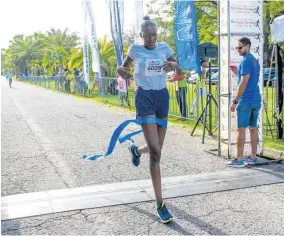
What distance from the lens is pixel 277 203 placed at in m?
4.49

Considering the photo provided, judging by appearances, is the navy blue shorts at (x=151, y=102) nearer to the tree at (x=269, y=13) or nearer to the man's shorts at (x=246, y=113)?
the man's shorts at (x=246, y=113)

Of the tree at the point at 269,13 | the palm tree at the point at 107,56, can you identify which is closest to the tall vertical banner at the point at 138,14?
the palm tree at the point at 107,56

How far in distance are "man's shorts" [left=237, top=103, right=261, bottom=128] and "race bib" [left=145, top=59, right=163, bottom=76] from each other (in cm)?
229

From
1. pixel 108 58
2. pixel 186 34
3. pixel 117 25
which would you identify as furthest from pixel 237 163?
pixel 108 58

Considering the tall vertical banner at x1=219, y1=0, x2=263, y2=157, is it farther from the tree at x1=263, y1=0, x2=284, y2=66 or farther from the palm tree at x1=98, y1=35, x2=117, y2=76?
the tree at x1=263, y1=0, x2=284, y2=66

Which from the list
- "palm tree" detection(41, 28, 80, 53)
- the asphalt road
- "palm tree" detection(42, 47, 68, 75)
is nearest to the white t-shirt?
the asphalt road

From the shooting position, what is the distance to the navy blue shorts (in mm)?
4172

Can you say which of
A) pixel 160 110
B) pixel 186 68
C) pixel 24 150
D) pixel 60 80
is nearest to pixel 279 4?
pixel 60 80

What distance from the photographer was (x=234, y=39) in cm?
646

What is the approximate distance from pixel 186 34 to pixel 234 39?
3191mm

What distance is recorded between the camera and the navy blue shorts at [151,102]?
13.7 feet

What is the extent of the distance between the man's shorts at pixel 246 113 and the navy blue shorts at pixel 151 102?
2174mm

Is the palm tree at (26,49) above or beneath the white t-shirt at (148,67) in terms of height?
above

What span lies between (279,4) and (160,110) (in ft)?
98.6
